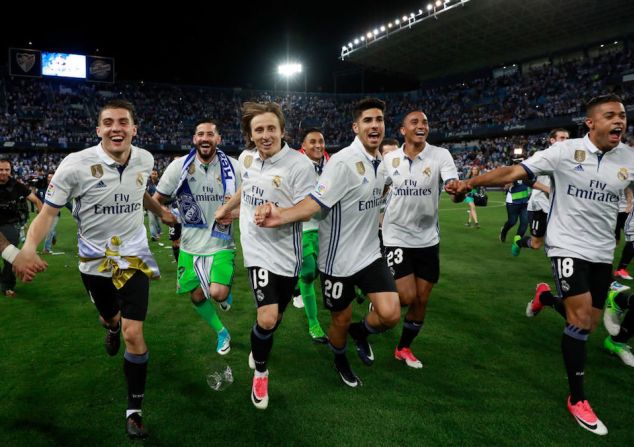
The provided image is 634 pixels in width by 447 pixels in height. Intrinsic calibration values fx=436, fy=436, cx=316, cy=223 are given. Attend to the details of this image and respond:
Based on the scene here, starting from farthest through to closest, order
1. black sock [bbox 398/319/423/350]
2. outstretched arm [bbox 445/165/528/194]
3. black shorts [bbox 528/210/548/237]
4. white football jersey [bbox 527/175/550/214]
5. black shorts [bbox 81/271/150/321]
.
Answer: black shorts [bbox 528/210/548/237], white football jersey [bbox 527/175/550/214], black sock [bbox 398/319/423/350], outstretched arm [bbox 445/165/528/194], black shorts [bbox 81/271/150/321]

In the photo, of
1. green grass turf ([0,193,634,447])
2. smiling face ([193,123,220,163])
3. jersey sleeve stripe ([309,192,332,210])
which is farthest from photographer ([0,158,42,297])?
jersey sleeve stripe ([309,192,332,210])

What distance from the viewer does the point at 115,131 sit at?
3.69 meters

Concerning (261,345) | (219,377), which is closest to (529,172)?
(261,345)

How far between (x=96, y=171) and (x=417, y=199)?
120 inches

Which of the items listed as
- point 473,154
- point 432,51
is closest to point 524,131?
point 473,154

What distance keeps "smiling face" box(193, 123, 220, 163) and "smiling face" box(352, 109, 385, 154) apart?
5.65ft

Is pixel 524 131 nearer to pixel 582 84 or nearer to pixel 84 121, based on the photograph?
pixel 582 84

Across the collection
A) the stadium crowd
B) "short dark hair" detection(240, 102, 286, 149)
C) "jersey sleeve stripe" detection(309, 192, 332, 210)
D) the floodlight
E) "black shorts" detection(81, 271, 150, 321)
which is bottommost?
"black shorts" detection(81, 271, 150, 321)

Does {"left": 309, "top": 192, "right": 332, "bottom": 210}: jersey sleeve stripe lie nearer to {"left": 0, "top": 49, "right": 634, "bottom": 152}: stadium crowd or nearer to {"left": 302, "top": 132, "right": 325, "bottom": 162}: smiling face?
{"left": 302, "top": 132, "right": 325, "bottom": 162}: smiling face

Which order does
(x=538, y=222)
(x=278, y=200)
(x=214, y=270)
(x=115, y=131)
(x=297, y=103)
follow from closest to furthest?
(x=115, y=131)
(x=278, y=200)
(x=214, y=270)
(x=538, y=222)
(x=297, y=103)

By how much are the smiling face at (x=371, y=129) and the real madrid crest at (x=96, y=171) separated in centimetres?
228

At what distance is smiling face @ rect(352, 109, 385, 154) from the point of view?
398 centimetres

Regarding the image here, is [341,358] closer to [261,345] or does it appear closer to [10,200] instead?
[261,345]

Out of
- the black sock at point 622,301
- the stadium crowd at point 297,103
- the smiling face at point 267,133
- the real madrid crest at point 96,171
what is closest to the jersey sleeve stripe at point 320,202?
the smiling face at point 267,133
